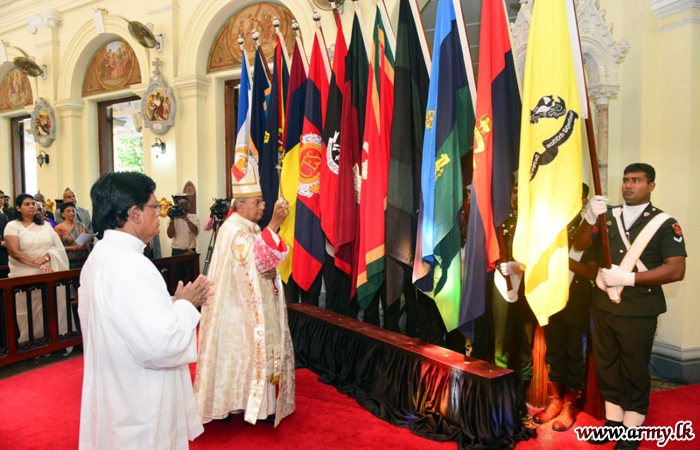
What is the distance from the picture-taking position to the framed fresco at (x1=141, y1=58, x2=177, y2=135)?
6.99 meters

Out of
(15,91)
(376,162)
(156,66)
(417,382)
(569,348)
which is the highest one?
(15,91)

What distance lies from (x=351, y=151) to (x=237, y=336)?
1.94m

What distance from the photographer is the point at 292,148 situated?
4.46m

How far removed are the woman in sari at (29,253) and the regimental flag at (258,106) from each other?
2328 millimetres

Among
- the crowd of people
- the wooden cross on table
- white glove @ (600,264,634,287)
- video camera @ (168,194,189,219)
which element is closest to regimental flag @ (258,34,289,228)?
the crowd of people

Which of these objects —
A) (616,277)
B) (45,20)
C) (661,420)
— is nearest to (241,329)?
(616,277)

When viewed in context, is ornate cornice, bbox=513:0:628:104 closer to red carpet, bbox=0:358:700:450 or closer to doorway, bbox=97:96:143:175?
red carpet, bbox=0:358:700:450

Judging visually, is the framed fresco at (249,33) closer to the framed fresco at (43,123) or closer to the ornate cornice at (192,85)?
the ornate cornice at (192,85)

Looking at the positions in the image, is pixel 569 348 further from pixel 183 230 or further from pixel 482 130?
pixel 183 230

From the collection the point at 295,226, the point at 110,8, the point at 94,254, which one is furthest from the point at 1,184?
the point at 94,254

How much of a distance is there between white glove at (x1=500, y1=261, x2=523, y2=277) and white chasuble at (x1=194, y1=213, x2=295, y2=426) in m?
1.57

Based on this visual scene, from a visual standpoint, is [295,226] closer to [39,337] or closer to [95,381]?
[95,381]

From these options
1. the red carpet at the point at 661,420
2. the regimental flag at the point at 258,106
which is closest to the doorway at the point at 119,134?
the regimental flag at the point at 258,106

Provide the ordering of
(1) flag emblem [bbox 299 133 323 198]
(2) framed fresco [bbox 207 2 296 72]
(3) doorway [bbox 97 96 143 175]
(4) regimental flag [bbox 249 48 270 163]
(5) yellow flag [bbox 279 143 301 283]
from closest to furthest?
(1) flag emblem [bbox 299 133 323 198] → (5) yellow flag [bbox 279 143 301 283] → (4) regimental flag [bbox 249 48 270 163] → (2) framed fresco [bbox 207 2 296 72] → (3) doorway [bbox 97 96 143 175]
